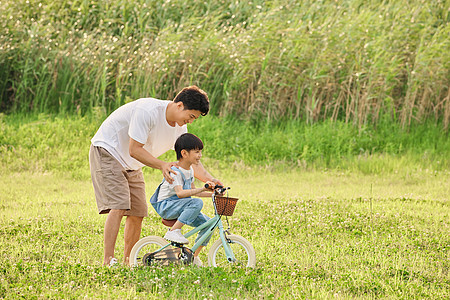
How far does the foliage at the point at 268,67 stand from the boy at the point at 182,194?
7894 mm

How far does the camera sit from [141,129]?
6062 millimetres

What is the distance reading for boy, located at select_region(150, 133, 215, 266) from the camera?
236 inches

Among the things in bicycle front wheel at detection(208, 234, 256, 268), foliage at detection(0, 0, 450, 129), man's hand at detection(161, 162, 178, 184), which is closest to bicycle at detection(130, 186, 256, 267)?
bicycle front wheel at detection(208, 234, 256, 268)

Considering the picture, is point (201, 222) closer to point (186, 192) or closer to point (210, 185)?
point (186, 192)

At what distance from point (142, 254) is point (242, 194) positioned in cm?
439

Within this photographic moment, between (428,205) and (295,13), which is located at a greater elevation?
(295,13)

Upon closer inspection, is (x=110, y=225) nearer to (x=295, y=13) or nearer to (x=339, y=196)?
(x=339, y=196)

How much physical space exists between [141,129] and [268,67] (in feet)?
27.7

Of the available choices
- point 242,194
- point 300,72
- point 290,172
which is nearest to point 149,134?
point 242,194

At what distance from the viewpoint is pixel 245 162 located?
12820 mm

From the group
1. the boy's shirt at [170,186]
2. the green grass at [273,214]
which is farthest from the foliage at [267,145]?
the boy's shirt at [170,186]

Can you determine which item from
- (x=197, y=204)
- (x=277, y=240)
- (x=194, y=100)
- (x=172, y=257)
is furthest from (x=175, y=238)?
(x=277, y=240)

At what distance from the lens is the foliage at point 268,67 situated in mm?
13938

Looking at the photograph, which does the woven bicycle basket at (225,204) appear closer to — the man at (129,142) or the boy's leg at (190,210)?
the boy's leg at (190,210)
